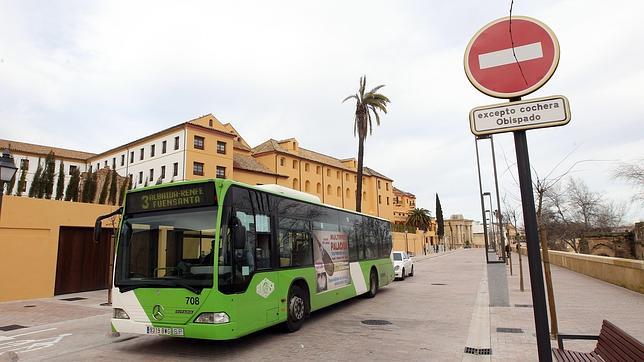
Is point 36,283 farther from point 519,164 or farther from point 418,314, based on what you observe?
point 519,164

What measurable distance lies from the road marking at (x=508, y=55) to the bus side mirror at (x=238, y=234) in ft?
16.7

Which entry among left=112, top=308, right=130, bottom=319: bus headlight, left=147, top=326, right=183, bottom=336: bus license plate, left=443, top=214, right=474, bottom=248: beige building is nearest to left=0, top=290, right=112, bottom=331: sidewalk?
left=112, top=308, right=130, bottom=319: bus headlight

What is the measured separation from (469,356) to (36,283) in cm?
1537

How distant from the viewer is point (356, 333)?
8.62 m

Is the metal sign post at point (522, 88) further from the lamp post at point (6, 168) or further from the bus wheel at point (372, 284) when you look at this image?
the bus wheel at point (372, 284)

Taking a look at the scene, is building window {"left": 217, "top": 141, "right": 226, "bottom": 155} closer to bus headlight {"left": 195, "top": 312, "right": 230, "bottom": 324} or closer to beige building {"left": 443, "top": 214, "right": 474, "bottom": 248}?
bus headlight {"left": 195, "top": 312, "right": 230, "bottom": 324}

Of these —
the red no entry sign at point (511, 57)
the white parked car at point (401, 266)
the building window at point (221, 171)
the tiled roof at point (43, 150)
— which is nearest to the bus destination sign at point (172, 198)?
the red no entry sign at point (511, 57)

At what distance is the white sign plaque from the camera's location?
2768mm

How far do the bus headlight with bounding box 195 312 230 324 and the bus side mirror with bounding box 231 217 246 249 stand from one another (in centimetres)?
117

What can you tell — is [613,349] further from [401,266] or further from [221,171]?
[221,171]

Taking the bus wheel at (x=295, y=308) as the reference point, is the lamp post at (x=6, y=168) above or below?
above

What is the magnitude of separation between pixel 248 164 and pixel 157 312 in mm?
41411

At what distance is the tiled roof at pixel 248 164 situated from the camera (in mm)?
45719

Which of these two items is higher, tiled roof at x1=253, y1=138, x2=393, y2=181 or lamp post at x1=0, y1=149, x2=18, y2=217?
tiled roof at x1=253, y1=138, x2=393, y2=181
